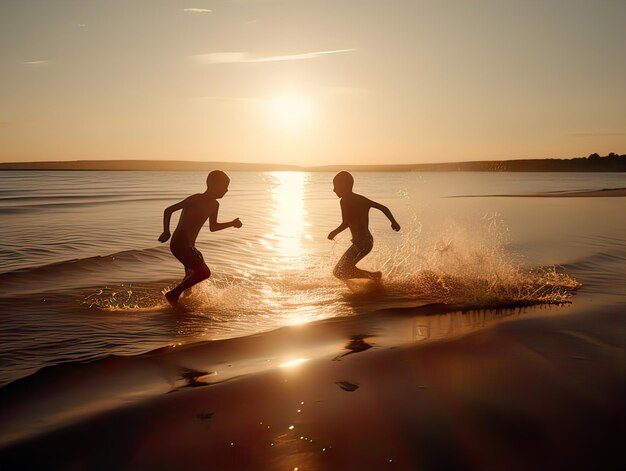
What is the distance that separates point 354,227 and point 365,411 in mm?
5601

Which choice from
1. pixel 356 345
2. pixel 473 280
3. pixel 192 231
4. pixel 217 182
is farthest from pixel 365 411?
pixel 473 280

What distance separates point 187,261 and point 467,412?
5.11m

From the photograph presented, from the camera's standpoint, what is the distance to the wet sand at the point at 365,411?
3.33 m

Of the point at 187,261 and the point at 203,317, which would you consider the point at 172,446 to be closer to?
the point at 203,317

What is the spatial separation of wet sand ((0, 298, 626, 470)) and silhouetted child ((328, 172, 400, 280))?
344cm

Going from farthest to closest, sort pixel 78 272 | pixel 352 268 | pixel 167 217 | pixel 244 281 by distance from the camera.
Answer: pixel 78 272, pixel 244 281, pixel 352 268, pixel 167 217

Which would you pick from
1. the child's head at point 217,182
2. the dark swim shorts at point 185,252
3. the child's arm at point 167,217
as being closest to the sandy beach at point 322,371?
the dark swim shorts at point 185,252

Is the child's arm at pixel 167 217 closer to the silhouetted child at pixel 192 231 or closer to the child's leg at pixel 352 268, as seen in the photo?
the silhouetted child at pixel 192 231

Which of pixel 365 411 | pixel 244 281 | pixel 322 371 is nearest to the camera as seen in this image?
pixel 365 411

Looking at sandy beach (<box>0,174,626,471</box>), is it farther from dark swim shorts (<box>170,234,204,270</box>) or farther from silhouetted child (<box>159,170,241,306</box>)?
dark swim shorts (<box>170,234,204,270</box>)

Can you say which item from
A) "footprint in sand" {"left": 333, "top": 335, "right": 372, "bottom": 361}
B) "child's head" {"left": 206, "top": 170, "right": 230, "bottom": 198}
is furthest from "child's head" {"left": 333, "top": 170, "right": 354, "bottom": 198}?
"footprint in sand" {"left": 333, "top": 335, "right": 372, "bottom": 361}

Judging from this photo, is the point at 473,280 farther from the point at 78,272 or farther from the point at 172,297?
the point at 78,272

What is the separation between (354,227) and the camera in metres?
9.35

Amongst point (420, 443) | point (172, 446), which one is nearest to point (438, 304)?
point (420, 443)
